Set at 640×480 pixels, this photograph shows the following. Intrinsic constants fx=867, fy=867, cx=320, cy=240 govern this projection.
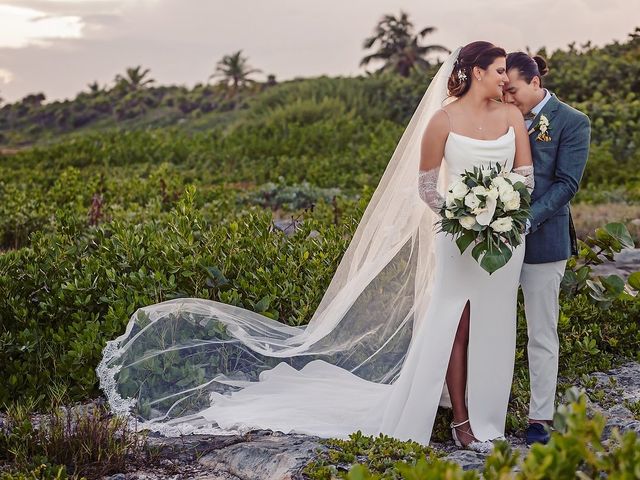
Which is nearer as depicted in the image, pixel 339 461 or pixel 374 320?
pixel 339 461

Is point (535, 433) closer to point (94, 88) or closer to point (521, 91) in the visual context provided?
point (521, 91)

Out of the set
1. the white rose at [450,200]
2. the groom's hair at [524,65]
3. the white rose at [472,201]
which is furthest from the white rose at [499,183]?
the groom's hair at [524,65]

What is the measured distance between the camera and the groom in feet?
16.5

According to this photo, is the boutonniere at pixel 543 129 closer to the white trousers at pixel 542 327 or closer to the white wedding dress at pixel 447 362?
the white wedding dress at pixel 447 362

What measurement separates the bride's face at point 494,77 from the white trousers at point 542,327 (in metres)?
1.05

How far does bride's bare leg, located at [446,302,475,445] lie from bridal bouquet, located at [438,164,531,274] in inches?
23.2

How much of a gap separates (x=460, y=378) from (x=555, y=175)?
1366 millimetres

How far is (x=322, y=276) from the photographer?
702cm

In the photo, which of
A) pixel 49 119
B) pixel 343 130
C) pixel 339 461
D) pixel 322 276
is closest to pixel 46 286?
pixel 322 276

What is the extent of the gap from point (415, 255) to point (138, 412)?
206cm

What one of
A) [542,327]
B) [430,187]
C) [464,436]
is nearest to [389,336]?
[464,436]

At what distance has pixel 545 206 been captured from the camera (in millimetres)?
5027

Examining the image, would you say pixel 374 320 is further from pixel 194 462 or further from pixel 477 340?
pixel 194 462

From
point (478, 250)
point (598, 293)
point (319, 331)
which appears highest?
point (478, 250)
